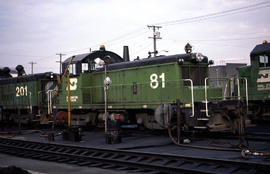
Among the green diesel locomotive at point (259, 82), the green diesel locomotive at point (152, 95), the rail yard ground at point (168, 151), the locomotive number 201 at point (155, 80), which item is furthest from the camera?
the green diesel locomotive at point (259, 82)

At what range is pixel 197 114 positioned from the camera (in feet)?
34.4

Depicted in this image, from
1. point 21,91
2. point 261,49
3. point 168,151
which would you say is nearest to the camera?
point 168,151

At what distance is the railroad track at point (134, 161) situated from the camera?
6570 mm

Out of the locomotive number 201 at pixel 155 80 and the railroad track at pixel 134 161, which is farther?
the locomotive number 201 at pixel 155 80

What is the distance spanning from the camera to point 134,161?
7906 mm

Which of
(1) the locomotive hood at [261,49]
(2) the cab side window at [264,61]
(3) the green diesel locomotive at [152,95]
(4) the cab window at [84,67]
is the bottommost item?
(3) the green diesel locomotive at [152,95]

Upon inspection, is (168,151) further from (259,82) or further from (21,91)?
(21,91)

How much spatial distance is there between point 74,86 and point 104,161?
749 centimetres

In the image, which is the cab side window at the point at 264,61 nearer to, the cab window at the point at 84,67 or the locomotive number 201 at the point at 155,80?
the locomotive number 201 at the point at 155,80

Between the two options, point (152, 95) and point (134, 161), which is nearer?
point (134, 161)

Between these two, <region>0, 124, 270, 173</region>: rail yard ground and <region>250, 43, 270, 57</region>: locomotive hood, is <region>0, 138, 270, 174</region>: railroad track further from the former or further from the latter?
<region>250, 43, 270, 57</region>: locomotive hood

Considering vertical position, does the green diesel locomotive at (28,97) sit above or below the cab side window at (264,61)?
below

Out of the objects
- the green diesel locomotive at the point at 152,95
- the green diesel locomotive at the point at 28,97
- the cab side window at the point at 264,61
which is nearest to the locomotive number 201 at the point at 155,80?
the green diesel locomotive at the point at 152,95

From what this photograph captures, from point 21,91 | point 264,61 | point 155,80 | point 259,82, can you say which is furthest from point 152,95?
point 21,91
